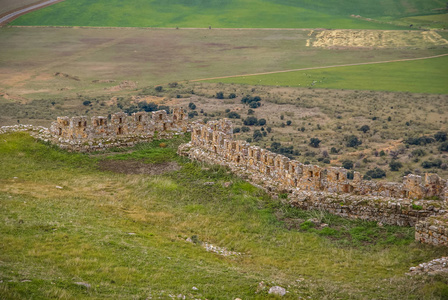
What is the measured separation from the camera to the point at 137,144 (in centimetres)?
3391

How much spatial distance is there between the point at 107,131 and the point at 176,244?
1390 centimetres

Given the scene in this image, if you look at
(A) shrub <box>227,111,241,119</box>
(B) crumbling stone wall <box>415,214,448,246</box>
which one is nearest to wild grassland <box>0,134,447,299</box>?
(B) crumbling stone wall <box>415,214,448,246</box>

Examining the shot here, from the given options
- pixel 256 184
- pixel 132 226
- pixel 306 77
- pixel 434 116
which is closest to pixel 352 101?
pixel 434 116

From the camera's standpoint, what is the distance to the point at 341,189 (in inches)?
963

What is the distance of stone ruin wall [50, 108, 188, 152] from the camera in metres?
33.0

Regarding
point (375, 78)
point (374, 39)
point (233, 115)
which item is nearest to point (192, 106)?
point (233, 115)

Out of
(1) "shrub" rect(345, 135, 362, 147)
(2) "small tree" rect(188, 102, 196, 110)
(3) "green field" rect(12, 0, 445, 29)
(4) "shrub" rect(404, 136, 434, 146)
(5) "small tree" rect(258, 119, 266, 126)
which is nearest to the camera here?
(1) "shrub" rect(345, 135, 362, 147)

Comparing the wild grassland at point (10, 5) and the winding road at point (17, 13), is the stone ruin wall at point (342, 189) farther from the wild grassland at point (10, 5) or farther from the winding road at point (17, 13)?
the winding road at point (17, 13)

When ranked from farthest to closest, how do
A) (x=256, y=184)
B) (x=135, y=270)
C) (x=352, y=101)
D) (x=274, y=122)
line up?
(x=352, y=101) < (x=274, y=122) < (x=256, y=184) < (x=135, y=270)

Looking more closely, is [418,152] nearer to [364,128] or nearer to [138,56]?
[364,128]

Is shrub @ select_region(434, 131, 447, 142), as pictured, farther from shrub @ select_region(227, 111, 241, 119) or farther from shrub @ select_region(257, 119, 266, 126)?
shrub @ select_region(227, 111, 241, 119)

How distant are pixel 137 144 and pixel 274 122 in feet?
118

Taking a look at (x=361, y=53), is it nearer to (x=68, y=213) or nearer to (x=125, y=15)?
(x=125, y=15)

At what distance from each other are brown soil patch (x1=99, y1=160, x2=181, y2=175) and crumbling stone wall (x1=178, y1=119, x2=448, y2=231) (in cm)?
325
